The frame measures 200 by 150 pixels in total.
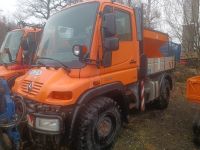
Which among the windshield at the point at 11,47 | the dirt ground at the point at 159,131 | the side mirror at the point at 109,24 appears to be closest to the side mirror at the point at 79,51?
the side mirror at the point at 109,24

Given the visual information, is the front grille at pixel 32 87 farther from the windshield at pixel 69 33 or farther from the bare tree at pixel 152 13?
the bare tree at pixel 152 13

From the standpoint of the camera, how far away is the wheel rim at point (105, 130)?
466 cm

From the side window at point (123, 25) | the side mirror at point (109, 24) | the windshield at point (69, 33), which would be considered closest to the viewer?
the side mirror at point (109, 24)

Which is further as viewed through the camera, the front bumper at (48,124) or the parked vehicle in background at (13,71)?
the parked vehicle in background at (13,71)

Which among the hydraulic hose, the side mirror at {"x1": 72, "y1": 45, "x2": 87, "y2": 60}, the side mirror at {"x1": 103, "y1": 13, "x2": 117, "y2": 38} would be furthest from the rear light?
the side mirror at {"x1": 103, "y1": 13, "x2": 117, "y2": 38}

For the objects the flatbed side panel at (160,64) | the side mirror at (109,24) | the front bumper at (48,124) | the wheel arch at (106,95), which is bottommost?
the front bumper at (48,124)

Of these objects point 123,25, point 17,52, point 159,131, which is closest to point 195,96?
point 159,131

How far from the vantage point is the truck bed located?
22.0 feet

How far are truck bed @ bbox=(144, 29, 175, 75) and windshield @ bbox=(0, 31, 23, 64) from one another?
3.40 meters

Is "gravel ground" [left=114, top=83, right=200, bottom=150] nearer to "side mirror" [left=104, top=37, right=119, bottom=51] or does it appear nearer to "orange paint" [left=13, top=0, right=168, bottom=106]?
"orange paint" [left=13, top=0, right=168, bottom=106]

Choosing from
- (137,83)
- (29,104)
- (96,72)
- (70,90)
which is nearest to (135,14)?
(137,83)

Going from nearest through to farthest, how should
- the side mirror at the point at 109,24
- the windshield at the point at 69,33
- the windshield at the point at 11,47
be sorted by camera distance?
1. the side mirror at the point at 109,24
2. the windshield at the point at 69,33
3. the windshield at the point at 11,47

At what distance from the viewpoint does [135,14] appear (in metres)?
5.81

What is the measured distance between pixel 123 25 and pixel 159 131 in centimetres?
256
